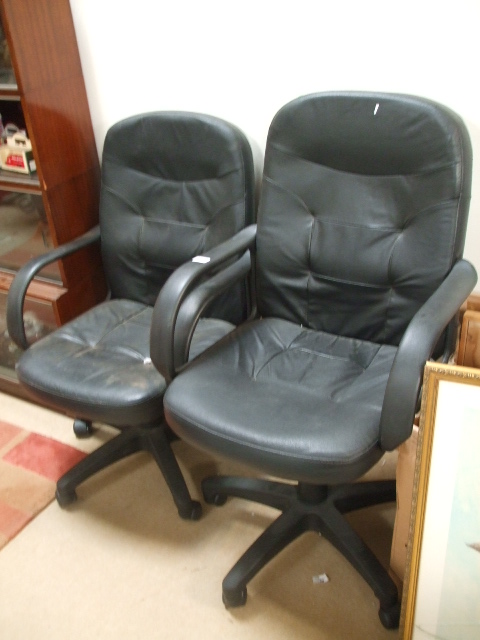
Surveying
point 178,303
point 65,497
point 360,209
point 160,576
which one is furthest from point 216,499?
point 360,209

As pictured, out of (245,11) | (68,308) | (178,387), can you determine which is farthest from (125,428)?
(245,11)

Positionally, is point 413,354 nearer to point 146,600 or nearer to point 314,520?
point 314,520

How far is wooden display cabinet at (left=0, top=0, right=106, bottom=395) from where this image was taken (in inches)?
64.5

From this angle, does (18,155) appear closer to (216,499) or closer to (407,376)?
Result: (216,499)

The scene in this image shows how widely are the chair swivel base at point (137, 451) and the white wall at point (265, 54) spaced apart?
3.00ft

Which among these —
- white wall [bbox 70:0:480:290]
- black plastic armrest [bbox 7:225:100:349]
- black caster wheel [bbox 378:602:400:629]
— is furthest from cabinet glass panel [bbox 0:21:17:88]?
black caster wheel [bbox 378:602:400:629]

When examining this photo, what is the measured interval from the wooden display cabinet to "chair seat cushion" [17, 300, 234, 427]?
22 centimetres

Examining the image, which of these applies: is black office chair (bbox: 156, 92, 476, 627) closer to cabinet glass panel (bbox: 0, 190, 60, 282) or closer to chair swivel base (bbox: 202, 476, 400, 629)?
chair swivel base (bbox: 202, 476, 400, 629)

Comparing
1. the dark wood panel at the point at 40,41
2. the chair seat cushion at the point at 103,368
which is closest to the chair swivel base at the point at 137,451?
the chair seat cushion at the point at 103,368

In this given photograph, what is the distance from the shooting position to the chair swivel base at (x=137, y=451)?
1623 millimetres

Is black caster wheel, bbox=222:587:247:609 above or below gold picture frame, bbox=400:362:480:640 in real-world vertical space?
below

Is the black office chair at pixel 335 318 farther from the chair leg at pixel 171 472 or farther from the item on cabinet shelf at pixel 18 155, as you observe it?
the item on cabinet shelf at pixel 18 155

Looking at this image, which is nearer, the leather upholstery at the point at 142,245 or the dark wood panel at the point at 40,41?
the leather upholstery at the point at 142,245

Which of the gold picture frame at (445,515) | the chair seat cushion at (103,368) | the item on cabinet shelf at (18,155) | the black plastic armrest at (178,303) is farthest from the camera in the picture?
the item on cabinet shelf at (18,155)
